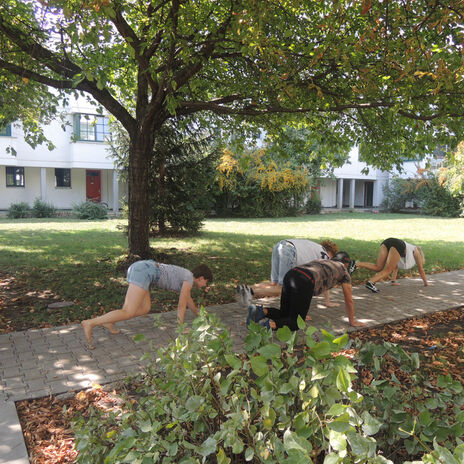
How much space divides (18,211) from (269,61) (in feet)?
63.6

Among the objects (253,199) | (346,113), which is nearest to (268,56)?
(346,113)

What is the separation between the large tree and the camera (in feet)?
19.7

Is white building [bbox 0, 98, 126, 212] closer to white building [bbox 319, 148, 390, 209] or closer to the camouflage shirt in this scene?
white building [bbox 319, 148, 390, 209]


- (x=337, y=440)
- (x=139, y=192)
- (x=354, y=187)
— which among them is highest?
(x=354, y=187)


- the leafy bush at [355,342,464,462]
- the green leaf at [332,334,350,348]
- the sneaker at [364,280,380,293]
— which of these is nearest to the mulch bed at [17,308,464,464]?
the leafy bush at [355,342,464,462]

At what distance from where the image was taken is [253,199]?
23672mm

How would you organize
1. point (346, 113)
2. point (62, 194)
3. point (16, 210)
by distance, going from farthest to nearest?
point (62, 194)
point (16, 210)
point (346, 113)

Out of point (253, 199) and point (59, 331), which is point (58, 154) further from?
point (59, 331)

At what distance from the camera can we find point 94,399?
370cm

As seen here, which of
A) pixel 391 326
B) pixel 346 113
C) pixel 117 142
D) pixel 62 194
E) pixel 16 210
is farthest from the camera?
pixel 62 194

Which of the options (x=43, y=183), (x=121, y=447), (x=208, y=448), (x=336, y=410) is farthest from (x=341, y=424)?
(x=43, y=183)

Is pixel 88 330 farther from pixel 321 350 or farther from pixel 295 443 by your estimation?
pixel 295 443

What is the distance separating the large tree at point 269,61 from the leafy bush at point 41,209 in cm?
1464

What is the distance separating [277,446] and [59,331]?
14.8 ft
